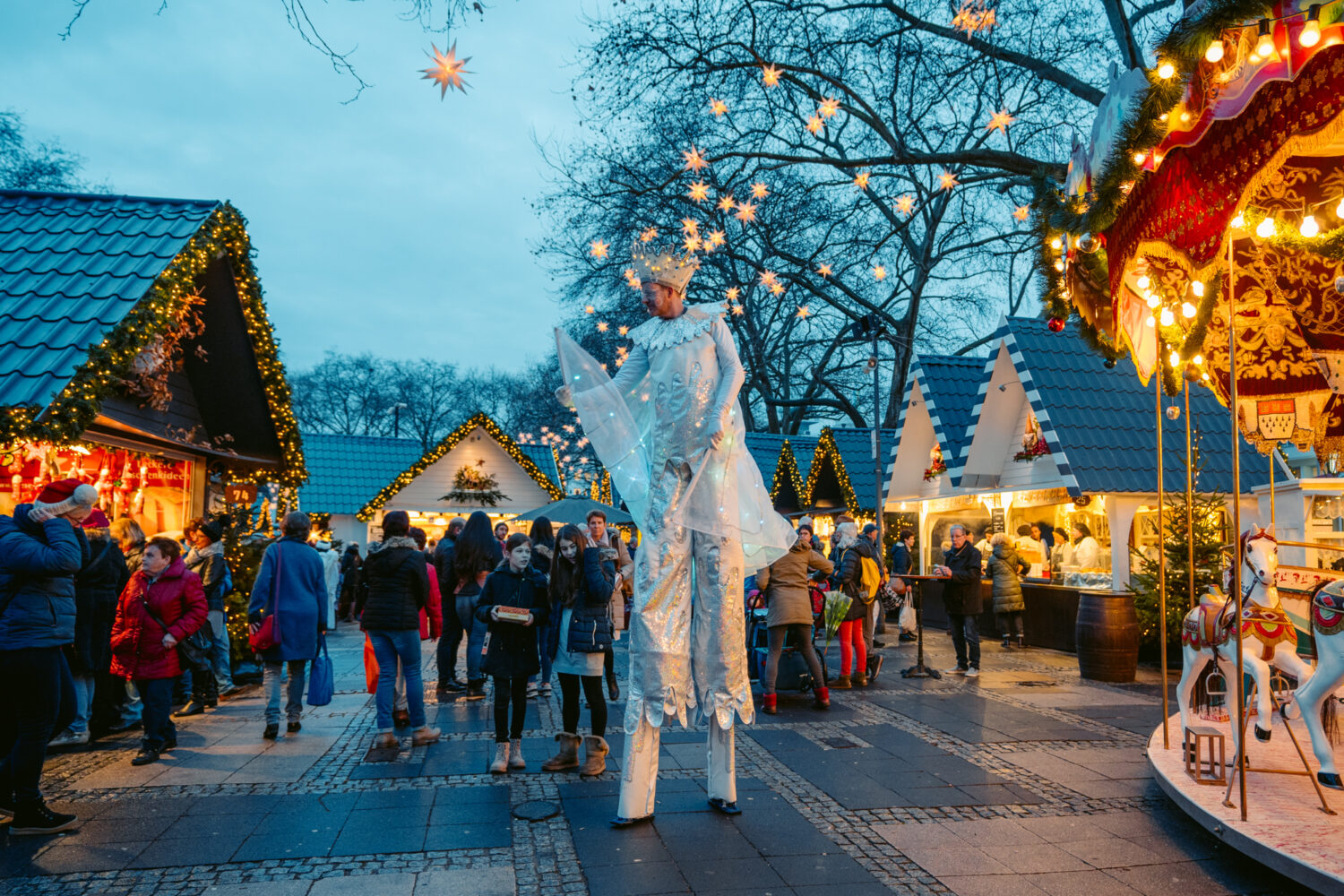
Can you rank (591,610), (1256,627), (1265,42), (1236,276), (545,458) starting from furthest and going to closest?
(545,458), (1236,276), (591,610), (1256,627), (1265,42)

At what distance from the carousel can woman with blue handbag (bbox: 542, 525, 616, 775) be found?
3.51 meters

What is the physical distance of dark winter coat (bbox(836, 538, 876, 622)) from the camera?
10352 millimetres

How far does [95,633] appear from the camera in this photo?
24.0 feet

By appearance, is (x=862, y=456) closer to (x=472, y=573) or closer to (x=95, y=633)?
(x=472, y=573)

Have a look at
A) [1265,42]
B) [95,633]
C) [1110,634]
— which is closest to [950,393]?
[1110,634]

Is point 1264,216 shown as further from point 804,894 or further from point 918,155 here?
point 918,155

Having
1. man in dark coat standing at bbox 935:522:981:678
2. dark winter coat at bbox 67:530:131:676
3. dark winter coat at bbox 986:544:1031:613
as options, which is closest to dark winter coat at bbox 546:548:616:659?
dark winter coat at bbox 67:530:131:676

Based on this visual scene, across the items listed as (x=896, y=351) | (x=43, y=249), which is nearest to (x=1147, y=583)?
(x=43, y=249)

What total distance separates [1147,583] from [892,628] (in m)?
6.95

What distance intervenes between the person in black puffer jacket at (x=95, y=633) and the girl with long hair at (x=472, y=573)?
124 inches

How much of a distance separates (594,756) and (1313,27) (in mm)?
5294

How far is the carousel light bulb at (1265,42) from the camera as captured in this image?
3.45 m

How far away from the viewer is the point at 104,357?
274 inches

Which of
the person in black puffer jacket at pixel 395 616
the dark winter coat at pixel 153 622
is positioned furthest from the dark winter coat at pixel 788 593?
the dark winter coat at pixel 153 622
